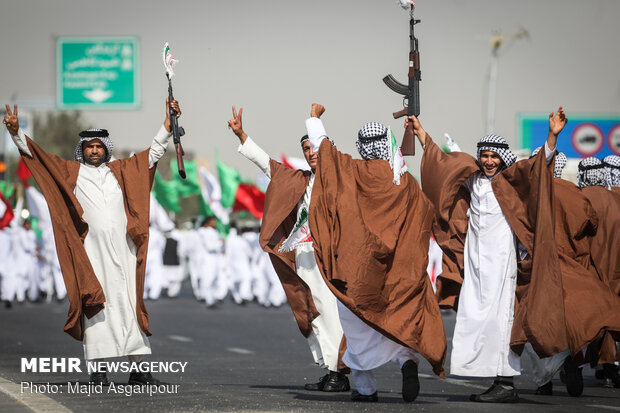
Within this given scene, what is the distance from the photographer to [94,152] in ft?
32.4

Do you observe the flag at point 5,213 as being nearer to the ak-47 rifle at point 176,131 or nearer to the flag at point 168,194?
the flag at point 168,194

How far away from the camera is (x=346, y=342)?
9211mm

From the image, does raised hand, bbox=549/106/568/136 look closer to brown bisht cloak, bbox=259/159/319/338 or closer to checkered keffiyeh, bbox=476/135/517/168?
checkered keffiyeh, bbox=476/135/517/168

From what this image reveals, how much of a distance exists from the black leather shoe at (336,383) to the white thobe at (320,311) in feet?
0.23

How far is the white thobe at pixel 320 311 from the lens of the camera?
9.62 meters

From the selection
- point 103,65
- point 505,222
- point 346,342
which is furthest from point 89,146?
point 103,65

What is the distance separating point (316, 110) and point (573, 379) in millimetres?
2663

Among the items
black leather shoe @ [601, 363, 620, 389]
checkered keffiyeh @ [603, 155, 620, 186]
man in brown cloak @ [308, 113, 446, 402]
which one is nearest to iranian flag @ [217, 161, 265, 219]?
checkered keffiyeh @ [603, 155, 620, 186]

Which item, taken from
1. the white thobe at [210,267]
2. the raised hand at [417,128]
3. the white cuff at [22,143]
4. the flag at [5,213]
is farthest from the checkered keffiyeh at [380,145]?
the flag at [5,213]

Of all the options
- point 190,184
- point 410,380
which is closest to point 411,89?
point 410,380

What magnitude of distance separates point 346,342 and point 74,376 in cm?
251

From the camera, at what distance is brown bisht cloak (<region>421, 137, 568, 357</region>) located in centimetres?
902

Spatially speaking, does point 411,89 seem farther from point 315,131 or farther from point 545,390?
point 545,390

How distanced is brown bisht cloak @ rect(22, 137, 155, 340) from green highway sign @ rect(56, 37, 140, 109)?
19.8 metres
